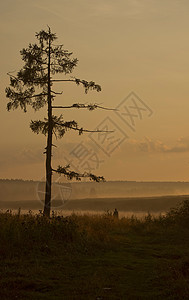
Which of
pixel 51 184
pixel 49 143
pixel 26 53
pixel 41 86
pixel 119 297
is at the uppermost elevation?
pixel 26 53

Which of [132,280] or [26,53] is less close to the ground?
[26,53]

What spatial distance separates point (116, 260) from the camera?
42.2ft

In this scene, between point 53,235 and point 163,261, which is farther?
point 53,235

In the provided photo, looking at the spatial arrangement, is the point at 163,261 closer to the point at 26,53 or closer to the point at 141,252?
the point at 141,252

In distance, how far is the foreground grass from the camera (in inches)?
360

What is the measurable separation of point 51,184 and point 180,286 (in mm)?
15404

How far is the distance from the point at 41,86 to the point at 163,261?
48.6ft

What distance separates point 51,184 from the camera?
23844mm

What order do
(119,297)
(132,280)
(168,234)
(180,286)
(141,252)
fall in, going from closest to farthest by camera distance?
(119,297), (180,286), (132,280), (141,252), (168,234)

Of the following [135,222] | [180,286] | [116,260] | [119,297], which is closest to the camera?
[119,297]

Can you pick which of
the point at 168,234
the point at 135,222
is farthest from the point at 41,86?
the point at 168,234

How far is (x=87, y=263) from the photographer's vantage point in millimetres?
12180

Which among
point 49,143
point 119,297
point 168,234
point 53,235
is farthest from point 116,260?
point 49,143

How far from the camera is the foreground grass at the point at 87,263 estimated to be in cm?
915
